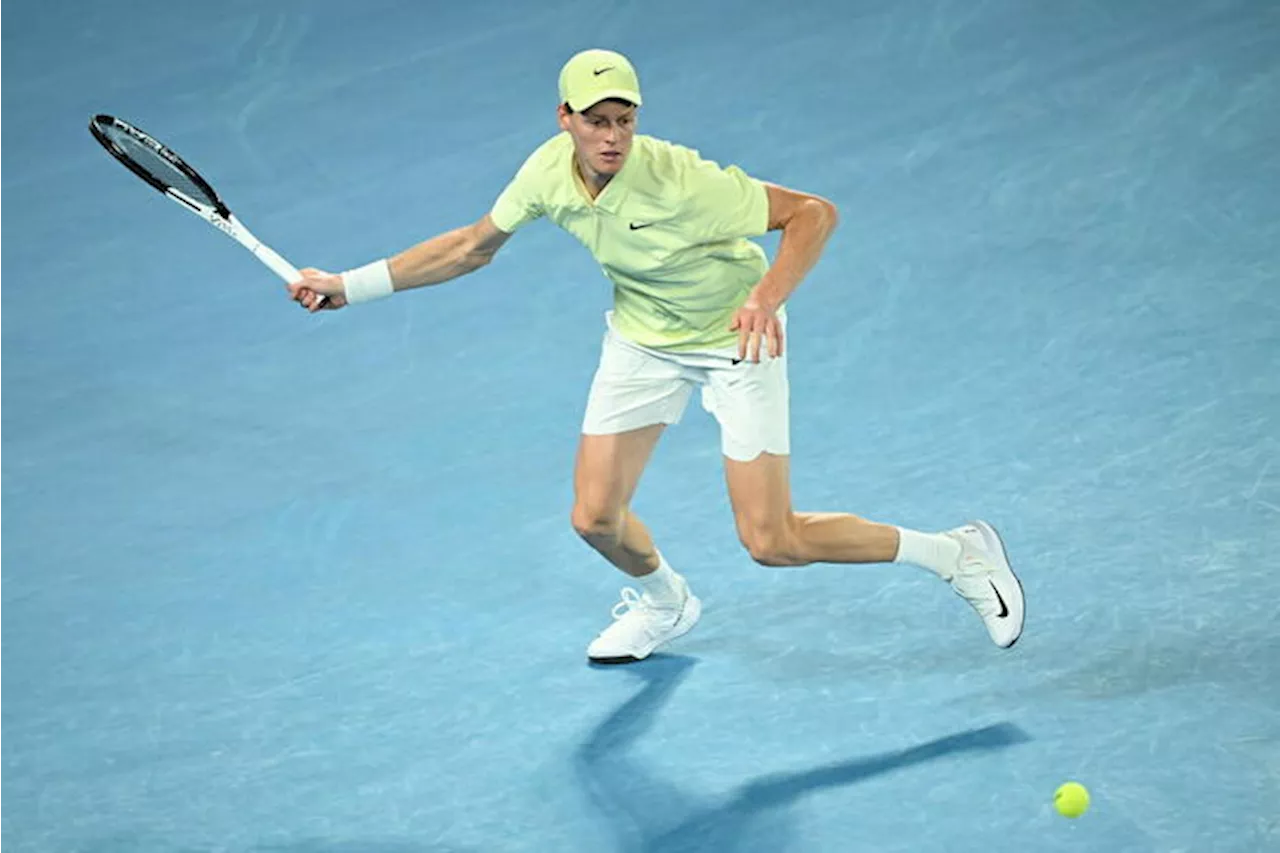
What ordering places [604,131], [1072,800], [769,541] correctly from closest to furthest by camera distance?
[1072,800], [604,131], [769,541]

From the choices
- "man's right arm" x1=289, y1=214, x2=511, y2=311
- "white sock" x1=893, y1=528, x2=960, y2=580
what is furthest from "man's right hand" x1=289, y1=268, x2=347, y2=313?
"white sock" x1=893, y1=528, x2=960, y2=580

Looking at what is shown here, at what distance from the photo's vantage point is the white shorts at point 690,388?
6023 millimetres

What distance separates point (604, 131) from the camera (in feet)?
18.4

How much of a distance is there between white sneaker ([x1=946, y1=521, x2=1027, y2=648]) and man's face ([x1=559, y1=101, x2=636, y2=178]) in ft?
5.31

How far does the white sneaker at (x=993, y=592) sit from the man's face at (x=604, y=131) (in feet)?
5.31

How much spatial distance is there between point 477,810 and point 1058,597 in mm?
1915

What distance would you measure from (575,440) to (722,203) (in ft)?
7.15

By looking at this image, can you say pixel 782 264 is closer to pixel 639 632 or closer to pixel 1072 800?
pixel 639 632

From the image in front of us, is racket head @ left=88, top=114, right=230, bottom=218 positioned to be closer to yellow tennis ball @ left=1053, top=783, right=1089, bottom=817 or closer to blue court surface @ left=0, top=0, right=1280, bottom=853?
blue court surface @ left=0, top=0, right=1280, bottom=853

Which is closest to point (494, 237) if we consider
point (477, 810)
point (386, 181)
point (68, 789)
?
point (477, 810)

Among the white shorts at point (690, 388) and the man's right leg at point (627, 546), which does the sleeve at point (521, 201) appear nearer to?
the white shorts at point (690, 388)

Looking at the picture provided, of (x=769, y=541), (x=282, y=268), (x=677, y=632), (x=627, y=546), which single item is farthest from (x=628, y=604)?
(x=282, y=268)

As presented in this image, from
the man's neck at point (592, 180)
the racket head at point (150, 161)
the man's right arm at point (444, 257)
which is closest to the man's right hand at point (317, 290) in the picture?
the man's right arm at point (444, 257)

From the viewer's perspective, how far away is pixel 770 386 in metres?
6.04
